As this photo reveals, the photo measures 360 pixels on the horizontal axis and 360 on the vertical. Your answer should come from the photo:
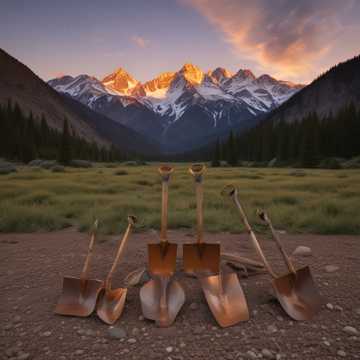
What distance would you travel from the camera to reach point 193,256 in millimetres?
3975

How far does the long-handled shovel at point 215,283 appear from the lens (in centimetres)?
295

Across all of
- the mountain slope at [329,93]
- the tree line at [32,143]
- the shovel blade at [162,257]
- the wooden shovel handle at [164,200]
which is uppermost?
the mountain slope at [329,93]

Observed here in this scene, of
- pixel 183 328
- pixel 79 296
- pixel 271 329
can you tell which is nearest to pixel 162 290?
pixel 183 328

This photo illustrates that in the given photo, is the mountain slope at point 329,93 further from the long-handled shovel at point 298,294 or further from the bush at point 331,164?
the long-handled shovel at point 298,294

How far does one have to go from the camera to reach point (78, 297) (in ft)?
10.6

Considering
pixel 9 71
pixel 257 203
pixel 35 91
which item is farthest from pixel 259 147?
pixel 9 71

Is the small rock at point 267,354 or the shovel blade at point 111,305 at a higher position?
the shovel blade at point 111,305

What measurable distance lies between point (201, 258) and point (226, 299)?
892 mm

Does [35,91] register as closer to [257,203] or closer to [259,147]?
[259,147]

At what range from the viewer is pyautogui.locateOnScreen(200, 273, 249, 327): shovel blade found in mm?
2910

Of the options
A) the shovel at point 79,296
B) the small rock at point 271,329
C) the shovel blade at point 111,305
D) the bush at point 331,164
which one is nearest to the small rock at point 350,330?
the small rock at point 271,329

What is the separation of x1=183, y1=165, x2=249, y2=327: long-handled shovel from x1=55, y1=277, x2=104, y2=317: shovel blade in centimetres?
142

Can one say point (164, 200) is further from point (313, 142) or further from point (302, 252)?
point (313, 142)

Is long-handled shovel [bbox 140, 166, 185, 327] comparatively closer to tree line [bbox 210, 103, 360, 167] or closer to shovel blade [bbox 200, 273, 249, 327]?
shovel blade [bbox 200, 273, 249, 327]
